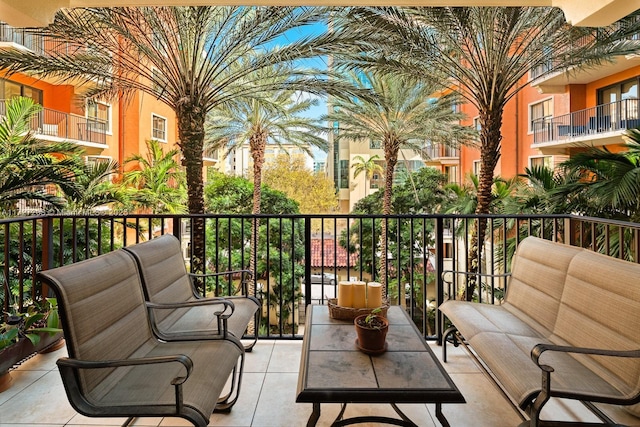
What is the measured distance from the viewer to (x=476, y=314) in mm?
2529

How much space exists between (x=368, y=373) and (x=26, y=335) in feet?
7.45

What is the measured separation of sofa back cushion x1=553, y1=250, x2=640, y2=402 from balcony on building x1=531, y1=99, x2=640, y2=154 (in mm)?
8671

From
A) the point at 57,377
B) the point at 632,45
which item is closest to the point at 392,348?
the point at 57,377

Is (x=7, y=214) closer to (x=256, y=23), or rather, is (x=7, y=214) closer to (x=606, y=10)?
(x=256, y=23)

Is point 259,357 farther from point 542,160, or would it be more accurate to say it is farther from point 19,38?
point 542,160

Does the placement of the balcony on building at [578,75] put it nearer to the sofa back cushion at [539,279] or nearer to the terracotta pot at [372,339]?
the sofa back cushion at [539,279]

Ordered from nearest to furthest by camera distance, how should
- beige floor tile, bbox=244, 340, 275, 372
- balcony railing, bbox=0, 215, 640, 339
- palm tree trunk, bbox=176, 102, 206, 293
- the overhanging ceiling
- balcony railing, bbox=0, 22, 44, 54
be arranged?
beige floor tile, bbox=244, 340, 275, 372 < the overhanging ceiling < balcony railing, bbox=0, 215, 640, 339 < palm tree trunk, bbox=176, 102, 206, 293 < balcony railing, bbox=0, 22, 44, 54

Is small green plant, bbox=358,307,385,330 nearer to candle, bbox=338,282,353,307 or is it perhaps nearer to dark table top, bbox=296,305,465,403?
dark table top, bbox=296,305,465,403

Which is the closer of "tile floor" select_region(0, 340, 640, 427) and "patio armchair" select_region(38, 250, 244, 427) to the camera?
"patio armchair" select_region(38, 250, 244, 427)

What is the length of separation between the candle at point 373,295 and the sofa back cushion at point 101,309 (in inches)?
46.2

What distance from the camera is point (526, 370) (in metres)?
1.76

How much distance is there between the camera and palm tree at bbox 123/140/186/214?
11211mm

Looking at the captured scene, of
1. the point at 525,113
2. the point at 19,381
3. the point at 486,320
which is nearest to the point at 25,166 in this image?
the point at 19,381

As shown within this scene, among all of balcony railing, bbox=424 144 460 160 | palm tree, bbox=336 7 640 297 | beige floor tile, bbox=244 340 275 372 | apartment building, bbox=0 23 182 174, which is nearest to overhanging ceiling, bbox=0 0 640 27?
palm tree, bbox=336 7 640 297
